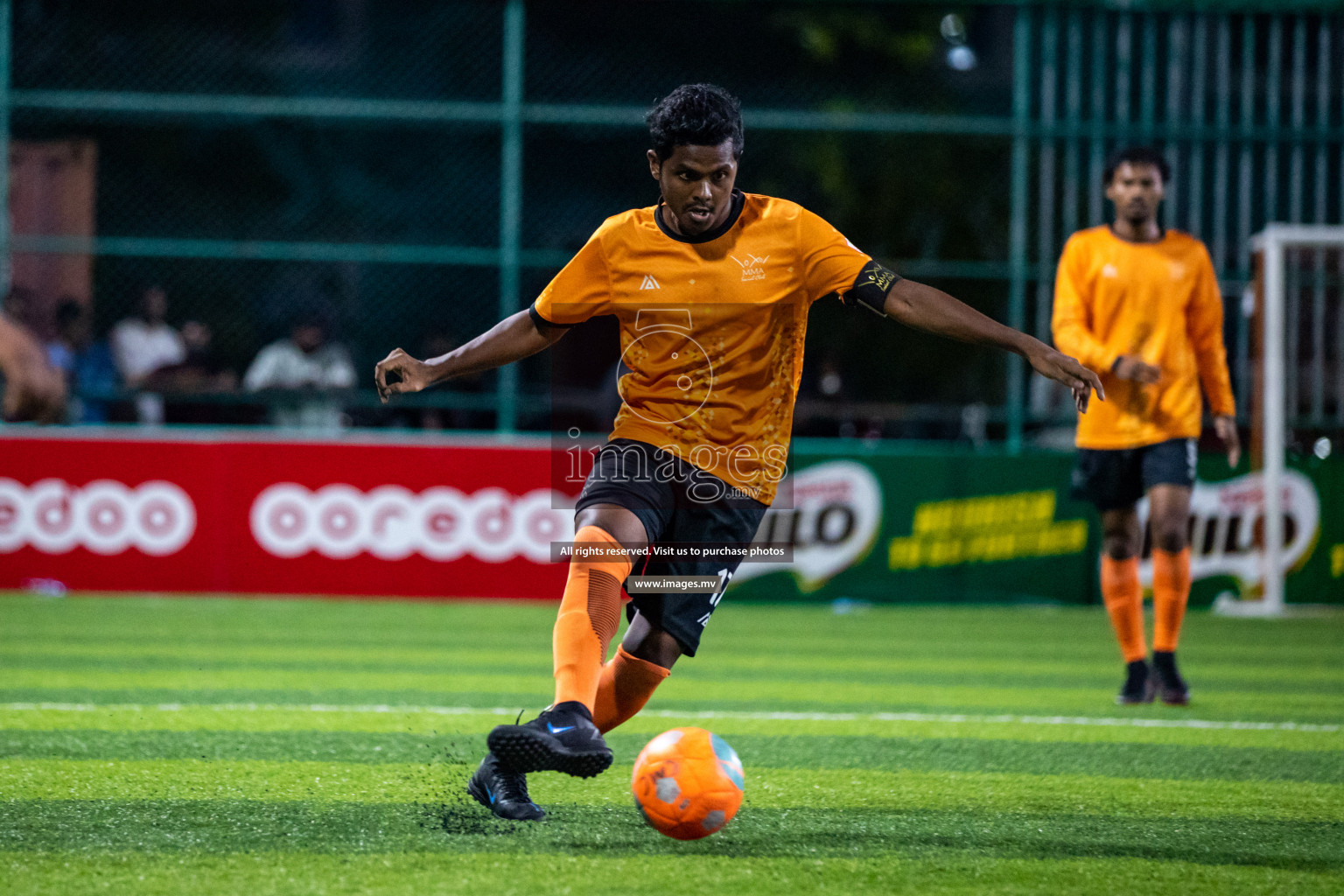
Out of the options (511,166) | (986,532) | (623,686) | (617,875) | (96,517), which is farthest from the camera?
(511,166)

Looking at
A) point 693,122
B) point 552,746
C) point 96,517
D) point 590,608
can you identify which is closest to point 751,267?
point 693,122

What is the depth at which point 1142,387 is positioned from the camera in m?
6.99

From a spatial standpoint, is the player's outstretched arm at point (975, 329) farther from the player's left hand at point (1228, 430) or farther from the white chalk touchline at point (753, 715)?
the player's left hand at point (1228, 430)

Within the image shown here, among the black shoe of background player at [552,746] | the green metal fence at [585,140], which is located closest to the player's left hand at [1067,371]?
the black shoe of background player at [552,746]

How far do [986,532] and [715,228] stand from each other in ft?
26.2

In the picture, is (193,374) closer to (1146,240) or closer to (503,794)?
(1146,240)

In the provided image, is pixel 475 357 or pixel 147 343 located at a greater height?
pixel 147 343

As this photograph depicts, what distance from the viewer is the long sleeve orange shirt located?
23.0 ft

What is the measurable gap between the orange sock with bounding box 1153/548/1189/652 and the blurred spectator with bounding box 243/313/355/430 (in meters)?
7.12

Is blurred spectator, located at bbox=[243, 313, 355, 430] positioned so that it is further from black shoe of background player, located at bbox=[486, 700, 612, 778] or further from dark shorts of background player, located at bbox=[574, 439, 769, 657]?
black shoe of background player, located at bbox=[486, 700, 612, 778]

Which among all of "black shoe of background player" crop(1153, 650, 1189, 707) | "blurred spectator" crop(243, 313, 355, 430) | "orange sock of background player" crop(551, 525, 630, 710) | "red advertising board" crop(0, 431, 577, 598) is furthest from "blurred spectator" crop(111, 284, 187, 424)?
"orange sock of background player" crop(551, 525, 630, 710)

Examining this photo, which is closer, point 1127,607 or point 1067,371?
point 1067,371

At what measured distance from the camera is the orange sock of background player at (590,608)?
4012mm

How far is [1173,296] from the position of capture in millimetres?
7109
